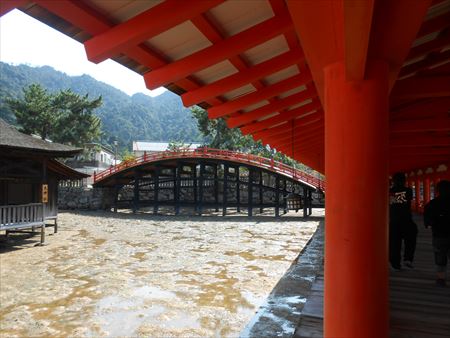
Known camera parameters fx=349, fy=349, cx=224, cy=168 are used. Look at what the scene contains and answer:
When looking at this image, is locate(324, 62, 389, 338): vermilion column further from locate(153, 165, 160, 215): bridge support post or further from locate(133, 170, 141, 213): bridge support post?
locate(133, 170, 141, 213): bridge support post

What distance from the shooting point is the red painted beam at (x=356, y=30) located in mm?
1185

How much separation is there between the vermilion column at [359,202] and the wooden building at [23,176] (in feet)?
41.5

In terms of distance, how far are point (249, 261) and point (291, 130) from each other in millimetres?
6190

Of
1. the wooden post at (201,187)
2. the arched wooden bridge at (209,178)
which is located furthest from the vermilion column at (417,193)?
the wooden post at (201,187)

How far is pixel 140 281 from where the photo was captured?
8.56 meters

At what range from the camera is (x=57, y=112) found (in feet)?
128

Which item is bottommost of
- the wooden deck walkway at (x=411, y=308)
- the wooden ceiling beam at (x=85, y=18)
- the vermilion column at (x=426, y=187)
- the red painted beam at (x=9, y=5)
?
the wooden deck walkway at (x=411, y=308)

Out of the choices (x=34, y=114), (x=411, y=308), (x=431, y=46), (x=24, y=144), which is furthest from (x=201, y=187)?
(x=431, y=46)

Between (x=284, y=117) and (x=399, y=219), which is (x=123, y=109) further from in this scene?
(x=399, y=219)

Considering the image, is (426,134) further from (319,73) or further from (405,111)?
(319,73)

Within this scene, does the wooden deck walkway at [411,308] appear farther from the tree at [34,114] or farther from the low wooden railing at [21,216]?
the tree at [34,114]

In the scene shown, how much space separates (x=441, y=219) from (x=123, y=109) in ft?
476

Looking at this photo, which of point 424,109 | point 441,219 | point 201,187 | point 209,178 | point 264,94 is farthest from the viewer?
point 209,178

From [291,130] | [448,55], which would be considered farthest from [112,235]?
[448,55]
